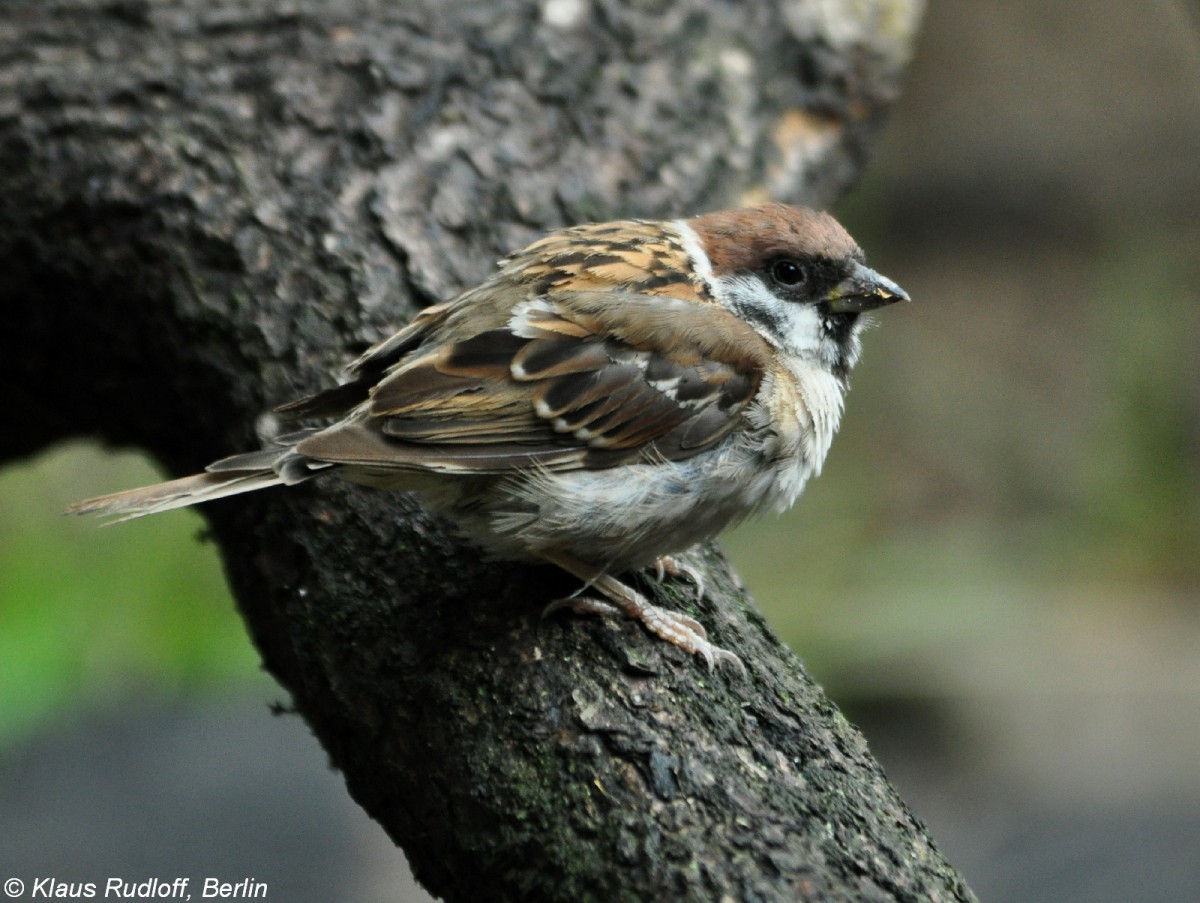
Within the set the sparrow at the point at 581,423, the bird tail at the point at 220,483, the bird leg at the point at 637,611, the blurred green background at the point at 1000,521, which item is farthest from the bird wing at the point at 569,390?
the blurred green background at the point at 1000,521

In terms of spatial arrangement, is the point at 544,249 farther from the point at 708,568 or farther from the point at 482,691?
the point at 482,691

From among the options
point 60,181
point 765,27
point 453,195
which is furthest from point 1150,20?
→ point 60,181

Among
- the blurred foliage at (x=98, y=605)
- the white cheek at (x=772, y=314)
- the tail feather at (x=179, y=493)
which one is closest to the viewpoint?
the tail feather at (x=179, y=493)

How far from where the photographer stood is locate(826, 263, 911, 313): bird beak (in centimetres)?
342

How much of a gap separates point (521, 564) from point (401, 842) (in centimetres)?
71

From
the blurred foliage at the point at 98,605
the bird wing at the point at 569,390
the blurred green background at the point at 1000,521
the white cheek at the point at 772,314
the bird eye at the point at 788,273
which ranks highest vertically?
the bird eye at the point at 788,273

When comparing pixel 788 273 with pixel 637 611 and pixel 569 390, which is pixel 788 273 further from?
pixel 637 611

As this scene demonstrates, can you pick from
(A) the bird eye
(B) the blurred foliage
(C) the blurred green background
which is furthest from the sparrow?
(B) the blurred foliage

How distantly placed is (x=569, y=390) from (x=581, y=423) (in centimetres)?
8

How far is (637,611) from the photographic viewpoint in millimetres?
2959

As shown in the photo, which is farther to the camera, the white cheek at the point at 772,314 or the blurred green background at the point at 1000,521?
the blurred green background at the point at 1000,521

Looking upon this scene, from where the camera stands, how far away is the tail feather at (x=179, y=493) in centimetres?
280

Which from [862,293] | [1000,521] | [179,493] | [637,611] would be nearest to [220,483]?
[179,493]

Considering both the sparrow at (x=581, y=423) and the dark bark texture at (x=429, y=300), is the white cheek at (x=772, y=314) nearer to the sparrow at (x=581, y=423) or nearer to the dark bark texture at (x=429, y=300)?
the sparrow at (x=581, y=423)
